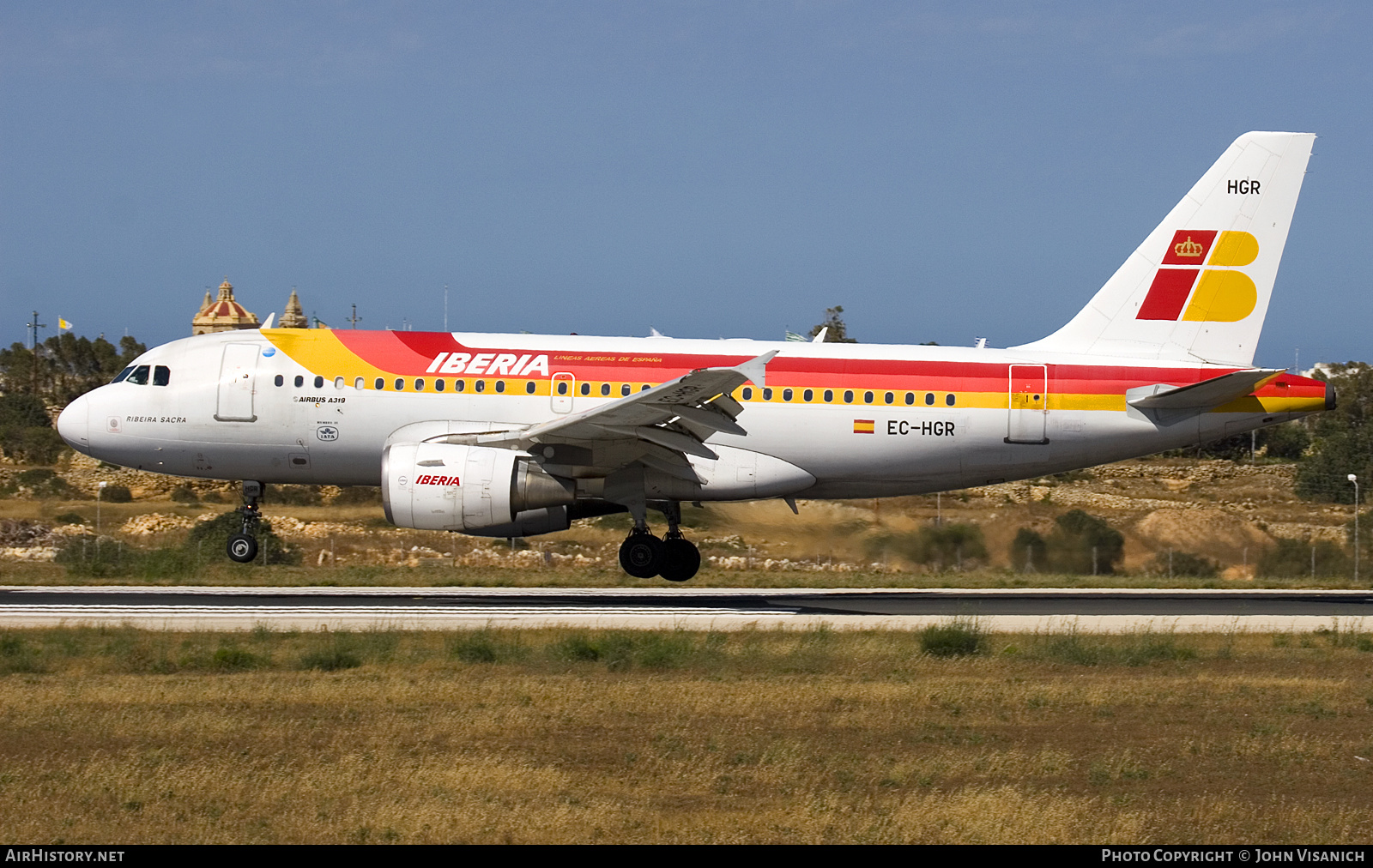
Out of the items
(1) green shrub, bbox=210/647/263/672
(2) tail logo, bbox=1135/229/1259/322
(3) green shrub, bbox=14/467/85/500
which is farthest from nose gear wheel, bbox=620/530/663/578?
(3) green shrub, bbox=14/467/85/500

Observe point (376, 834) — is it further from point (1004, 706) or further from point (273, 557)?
point (273, 557)

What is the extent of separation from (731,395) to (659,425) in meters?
1.51

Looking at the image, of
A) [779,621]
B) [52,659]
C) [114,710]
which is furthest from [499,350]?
[114,710]

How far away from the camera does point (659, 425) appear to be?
936 inches

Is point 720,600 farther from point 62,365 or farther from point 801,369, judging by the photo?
point 62,365

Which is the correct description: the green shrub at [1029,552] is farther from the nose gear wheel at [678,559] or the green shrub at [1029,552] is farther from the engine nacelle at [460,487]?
the engine nacelle at [460,487]

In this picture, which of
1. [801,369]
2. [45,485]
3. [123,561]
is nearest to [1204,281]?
[801,369]

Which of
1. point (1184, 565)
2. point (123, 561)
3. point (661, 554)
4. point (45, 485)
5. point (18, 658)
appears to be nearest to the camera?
point (18, 658)

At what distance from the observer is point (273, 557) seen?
1420 inches

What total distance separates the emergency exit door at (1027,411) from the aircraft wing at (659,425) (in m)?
4.65

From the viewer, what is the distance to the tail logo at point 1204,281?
26.5 meters

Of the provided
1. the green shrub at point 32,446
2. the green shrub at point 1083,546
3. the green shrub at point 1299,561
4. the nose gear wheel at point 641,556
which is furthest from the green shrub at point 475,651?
the green shrub at point 32,446

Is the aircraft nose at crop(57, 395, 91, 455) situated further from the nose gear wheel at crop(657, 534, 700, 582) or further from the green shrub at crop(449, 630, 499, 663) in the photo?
the green shrub at crop(449, 630, 499, 663)

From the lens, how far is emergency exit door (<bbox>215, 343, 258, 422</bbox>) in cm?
2542
